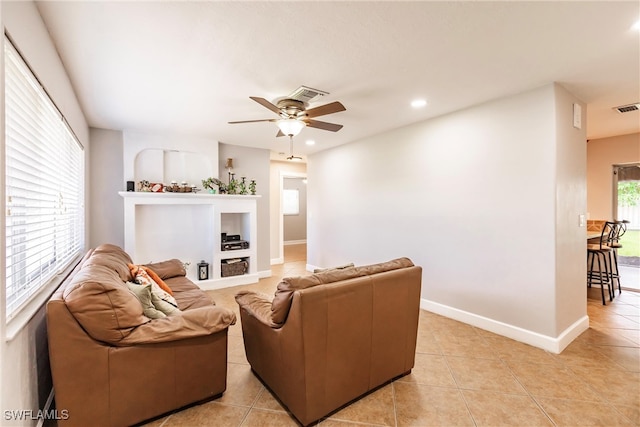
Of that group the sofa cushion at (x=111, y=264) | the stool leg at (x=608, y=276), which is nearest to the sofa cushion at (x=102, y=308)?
the sofa cushion at (x=111, y=264)

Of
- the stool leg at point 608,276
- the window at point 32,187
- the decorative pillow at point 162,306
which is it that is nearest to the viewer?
the window at point 32,187

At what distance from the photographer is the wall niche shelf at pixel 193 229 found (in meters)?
4.57

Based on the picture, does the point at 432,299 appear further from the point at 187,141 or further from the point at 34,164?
the point at 187,141

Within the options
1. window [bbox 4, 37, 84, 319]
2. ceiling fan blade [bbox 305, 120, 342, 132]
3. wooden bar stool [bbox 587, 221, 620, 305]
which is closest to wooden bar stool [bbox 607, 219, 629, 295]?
wooden bar stool [bbox 587, 221, 620, 305]

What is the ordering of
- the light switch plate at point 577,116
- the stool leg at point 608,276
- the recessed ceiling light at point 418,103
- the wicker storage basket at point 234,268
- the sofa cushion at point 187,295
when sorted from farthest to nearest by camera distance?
the wicker storage basket at point 234,268 < the stool leg at point 608,276 < the recessed ceiling light at point 418,103 < the light switch plate at point 577,116 < the sofa cushion at point 187,295

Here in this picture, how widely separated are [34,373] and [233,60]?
237cm

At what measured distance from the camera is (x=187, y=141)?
15.7 feet

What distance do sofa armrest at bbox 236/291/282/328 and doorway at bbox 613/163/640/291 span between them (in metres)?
5.76

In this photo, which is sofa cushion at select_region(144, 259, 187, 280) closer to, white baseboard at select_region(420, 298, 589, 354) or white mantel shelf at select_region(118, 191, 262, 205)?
white mantel shelf at select_region(118, 191, 262, 205)

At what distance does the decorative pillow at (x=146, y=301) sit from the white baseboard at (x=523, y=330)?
10.3 ft

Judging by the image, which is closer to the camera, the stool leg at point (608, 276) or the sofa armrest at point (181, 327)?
the sofa armrest at point (181, 327)

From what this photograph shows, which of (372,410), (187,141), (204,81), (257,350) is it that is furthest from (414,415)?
(187,141)

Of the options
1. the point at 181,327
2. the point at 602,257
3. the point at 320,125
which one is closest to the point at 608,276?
the point at 602,257

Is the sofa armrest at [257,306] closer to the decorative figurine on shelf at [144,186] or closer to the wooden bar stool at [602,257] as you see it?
the decorative figurine on shelf at [144,186]
